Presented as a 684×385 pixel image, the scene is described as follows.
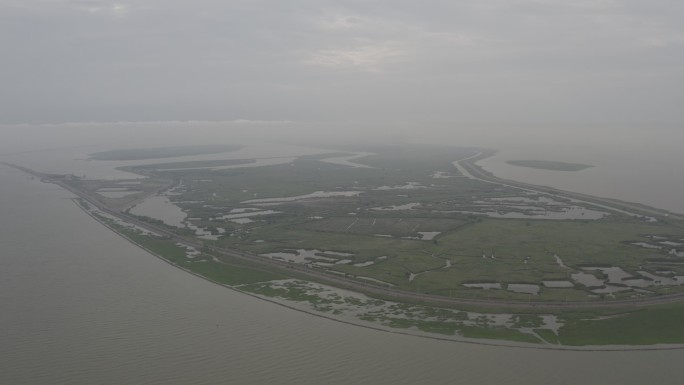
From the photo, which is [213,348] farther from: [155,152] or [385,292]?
[155,152]

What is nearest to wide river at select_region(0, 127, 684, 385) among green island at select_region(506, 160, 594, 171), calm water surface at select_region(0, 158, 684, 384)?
calm water surface at select_region(0, 158, 684, 384)

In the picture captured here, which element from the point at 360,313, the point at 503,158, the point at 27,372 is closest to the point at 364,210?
the point at 360,313

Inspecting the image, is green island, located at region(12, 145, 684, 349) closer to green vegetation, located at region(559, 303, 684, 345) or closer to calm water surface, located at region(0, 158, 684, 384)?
green vegetation, located at region(559, 303, 684, 345)

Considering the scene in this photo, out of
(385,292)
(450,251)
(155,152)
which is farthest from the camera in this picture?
(155,152)

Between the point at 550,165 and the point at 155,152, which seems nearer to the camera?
the point at 550,165

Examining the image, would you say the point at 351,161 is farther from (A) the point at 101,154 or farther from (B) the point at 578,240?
(B) the point at 578,240

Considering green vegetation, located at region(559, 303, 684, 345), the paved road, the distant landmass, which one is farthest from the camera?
the distant landmass

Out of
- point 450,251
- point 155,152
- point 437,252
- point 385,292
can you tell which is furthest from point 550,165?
point 155,152
